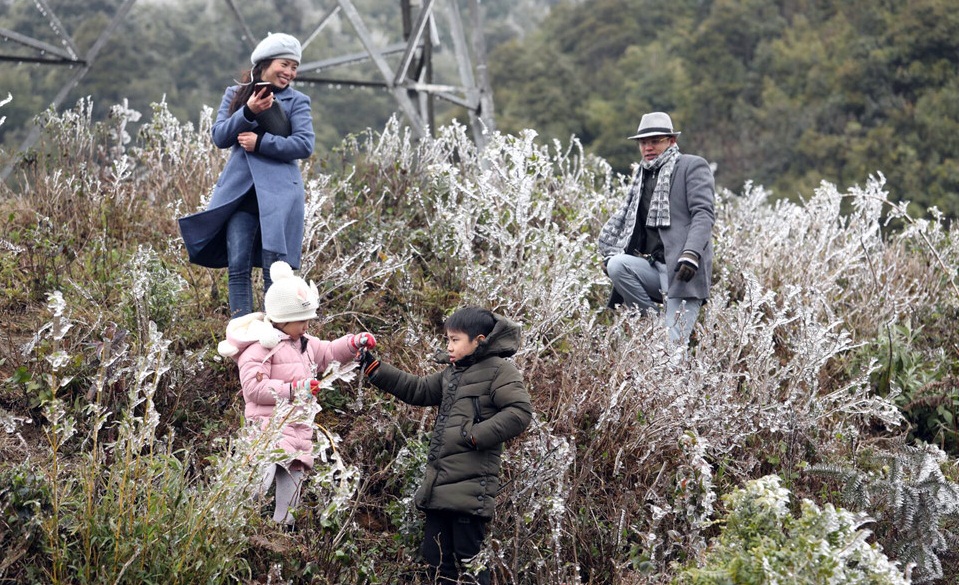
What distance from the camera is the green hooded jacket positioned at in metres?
3.86

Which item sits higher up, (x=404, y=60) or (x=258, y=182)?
(x=404, y=60)

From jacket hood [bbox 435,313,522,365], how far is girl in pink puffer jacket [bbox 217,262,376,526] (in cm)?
39

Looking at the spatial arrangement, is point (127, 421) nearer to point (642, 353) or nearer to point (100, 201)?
point (642, 353)

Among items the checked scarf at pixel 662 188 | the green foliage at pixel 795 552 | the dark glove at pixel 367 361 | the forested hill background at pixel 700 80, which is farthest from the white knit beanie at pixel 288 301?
the forested hill background at pixel 700 80

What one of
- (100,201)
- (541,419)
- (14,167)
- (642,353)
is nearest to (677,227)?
(642,353)

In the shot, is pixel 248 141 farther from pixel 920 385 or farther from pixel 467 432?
pixel 920 385

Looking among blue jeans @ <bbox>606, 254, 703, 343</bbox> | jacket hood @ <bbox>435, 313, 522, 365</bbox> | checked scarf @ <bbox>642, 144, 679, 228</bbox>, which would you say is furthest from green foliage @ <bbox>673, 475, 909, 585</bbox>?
checked scarf @ <bbox>642, 144, 679, 228</bbox>

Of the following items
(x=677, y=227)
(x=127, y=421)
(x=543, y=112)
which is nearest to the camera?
(x=127, y=421)

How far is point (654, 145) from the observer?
5715 mm

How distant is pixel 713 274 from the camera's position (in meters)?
6.92

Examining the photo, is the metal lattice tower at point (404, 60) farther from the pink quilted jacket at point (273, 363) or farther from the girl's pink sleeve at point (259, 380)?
the girl's pink sleeve at point (259, 380)

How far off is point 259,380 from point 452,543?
0.92 metres

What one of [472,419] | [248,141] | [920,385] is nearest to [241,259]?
[248,141]

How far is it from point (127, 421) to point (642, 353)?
225 cm
